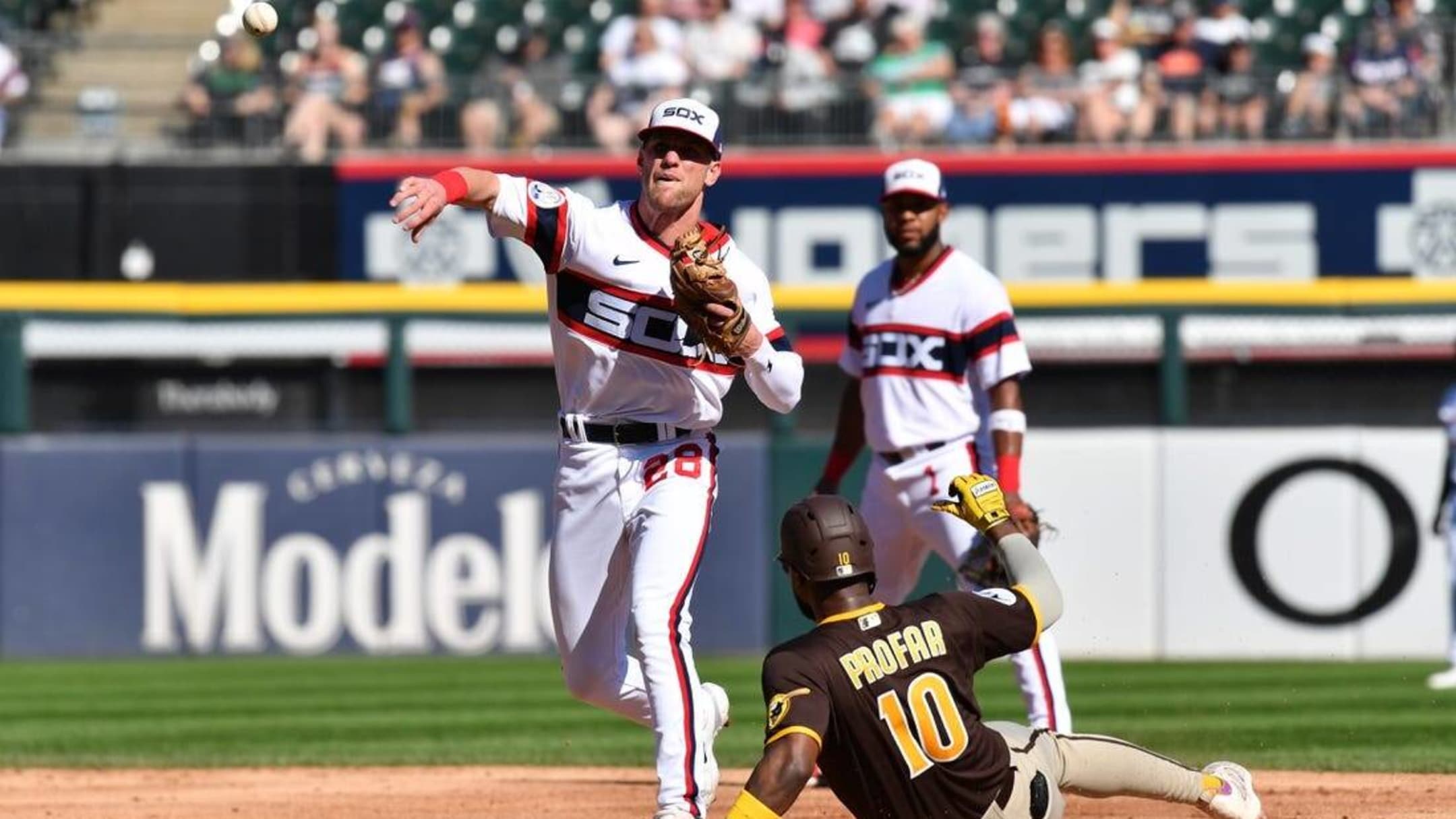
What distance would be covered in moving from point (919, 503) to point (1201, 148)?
27.1 feet

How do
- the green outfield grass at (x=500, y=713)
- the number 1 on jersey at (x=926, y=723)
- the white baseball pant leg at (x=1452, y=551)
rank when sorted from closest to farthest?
1. the number 1 on jersey at (x=926, y=723)
2. the green outfield grass at (x=500, y=713)
3. the white baseball pant leg at (x=1452, y=551)

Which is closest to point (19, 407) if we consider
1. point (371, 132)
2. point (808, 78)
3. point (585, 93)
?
point (371, 132)

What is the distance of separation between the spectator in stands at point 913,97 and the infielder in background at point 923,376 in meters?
7.72

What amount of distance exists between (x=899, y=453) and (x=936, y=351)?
35 cm

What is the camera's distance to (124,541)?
12984 mm

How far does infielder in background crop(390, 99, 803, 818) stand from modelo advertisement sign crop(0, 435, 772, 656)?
6730mm

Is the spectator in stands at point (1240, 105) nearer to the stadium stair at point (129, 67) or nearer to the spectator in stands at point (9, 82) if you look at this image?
the stadium stair at point (129, 67)

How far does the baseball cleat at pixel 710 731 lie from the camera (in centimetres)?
585

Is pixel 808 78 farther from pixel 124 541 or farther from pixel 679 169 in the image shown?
pixel 679 169

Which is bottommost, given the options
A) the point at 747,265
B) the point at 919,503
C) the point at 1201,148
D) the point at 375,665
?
the point at 375,665

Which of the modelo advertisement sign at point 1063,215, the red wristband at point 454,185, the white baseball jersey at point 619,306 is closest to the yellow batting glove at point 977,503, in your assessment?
the white baseball jersey at point 619,306

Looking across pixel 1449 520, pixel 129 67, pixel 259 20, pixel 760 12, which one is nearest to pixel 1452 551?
pixel 1449 520

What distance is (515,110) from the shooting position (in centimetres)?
1541

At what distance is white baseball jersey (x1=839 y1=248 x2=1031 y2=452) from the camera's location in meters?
7.38
